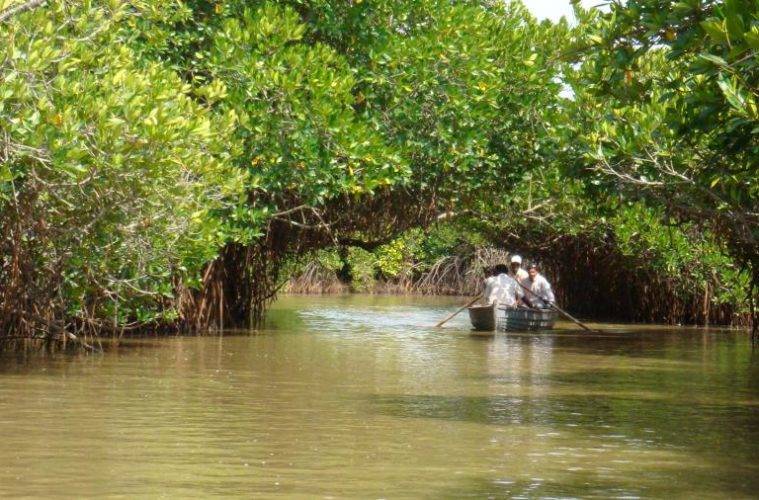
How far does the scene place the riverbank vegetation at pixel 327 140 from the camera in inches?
360

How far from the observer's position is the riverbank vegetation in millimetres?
9156

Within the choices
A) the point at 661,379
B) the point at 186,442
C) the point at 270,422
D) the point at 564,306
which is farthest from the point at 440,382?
the point at 564,306

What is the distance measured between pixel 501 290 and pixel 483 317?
563 millimetres

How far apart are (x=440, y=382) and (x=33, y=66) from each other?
3998 mm

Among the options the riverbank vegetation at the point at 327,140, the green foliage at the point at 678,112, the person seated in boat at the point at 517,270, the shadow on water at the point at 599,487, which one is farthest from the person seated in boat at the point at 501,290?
the shadow on water at the point at 599,487

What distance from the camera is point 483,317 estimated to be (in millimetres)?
18234

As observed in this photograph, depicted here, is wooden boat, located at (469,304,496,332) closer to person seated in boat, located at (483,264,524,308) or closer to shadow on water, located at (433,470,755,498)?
person seated in boat, located at (483,264,524,308)

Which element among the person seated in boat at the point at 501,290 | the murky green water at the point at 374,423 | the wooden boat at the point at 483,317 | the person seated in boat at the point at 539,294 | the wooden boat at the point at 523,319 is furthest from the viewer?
the person seated in boat at the point at 539,294

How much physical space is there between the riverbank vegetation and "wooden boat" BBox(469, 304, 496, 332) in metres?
1.58

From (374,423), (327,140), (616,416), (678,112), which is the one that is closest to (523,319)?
(327,140)

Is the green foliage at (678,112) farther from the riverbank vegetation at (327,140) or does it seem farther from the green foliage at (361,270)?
the green foliage at (361,270)

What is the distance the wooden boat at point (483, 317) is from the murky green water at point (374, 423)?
3760 millimetres

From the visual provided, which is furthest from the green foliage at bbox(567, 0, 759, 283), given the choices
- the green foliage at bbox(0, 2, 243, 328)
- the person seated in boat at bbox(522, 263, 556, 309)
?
the green foliage at bbox(0, 2, 243, 328)

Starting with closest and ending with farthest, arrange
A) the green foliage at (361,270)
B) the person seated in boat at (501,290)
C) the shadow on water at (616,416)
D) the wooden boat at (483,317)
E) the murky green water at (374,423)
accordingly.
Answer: the murky green water at (374,423), the shadow on water at (616,416), the wooden boat at (483,317), the person seated in boat at (501,290), the green foliage at (361,270)
